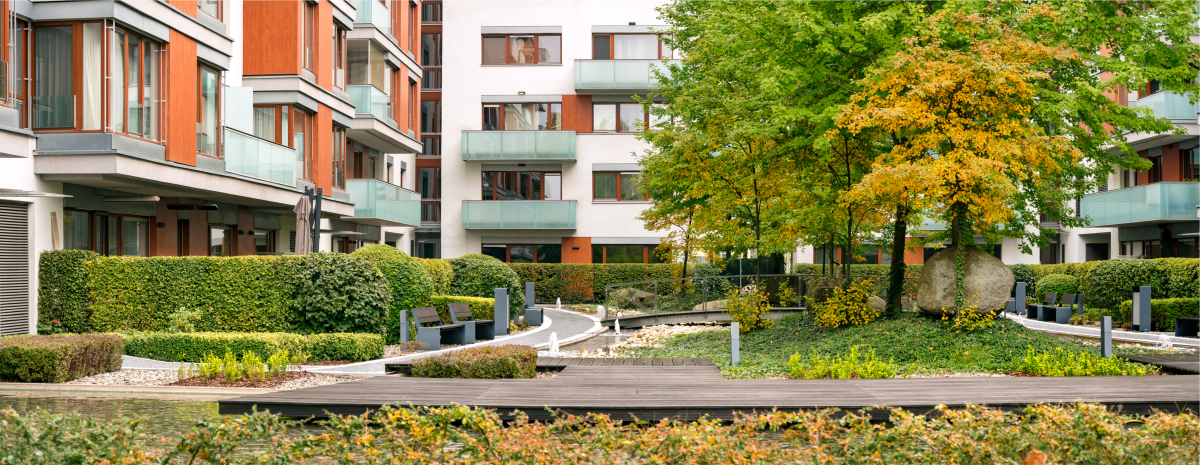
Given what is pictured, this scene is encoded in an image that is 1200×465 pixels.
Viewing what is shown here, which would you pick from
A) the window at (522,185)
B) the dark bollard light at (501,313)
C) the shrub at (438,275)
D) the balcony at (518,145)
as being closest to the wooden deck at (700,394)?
the dark bollard light at (501,313)

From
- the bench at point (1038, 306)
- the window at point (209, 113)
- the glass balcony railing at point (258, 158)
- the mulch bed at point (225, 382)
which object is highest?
the window at point (209, 113)

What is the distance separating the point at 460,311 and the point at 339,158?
12.0m

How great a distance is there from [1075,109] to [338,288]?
13.2 m

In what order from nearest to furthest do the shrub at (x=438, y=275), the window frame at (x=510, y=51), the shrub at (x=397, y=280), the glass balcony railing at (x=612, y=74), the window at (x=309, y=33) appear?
the shrub at (x=397, y=280) → the shrub at (x=438, y=275) → the window at (x=309, y=33) → the glass balcony railing at (x=612, y=74) → the window frame at (x=510, y=51)

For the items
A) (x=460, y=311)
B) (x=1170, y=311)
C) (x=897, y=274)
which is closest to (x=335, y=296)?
(x=460, y=311)

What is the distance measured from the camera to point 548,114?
4097 centimetres

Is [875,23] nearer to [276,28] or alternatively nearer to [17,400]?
[17,400]

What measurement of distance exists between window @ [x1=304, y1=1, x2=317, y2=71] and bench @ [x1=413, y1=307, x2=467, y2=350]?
35.0 feet

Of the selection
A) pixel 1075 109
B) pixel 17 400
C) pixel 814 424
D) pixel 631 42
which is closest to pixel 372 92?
pixel 631 42

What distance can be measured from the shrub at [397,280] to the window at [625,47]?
2316 cm

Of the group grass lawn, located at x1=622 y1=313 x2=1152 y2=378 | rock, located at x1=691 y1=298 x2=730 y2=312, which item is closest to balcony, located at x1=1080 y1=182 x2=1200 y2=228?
rock, located at x1=691 y1=298 x2=730 y2=312

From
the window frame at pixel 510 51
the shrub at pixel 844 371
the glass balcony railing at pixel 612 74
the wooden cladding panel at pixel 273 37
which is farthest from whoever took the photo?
the window frame at pixel 510 51

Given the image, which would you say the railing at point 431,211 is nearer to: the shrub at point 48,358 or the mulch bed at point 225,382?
the shrub at point 48,358

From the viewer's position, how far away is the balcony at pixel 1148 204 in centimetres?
3002
